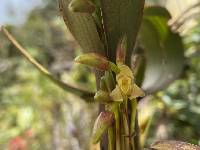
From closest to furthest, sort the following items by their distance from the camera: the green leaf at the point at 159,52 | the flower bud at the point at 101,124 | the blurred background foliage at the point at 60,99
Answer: the flower bud at the point at 101,124 → the green leaf at the point at 159,52 → the blurred background foliage at the point at 60,99

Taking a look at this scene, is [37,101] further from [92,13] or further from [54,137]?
[92,13]

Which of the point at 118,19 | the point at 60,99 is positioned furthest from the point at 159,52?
the point at 60,99

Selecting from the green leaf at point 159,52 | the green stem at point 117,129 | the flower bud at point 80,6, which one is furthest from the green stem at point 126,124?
the green leaf at point 159,52

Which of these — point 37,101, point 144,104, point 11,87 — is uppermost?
point 11,87

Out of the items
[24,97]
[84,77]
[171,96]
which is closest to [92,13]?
[171,96]

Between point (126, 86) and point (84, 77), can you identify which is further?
point (84, 77)

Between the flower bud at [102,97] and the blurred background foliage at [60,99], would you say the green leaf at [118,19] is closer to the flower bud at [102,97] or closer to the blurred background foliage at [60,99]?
the flower bud at [102,97]

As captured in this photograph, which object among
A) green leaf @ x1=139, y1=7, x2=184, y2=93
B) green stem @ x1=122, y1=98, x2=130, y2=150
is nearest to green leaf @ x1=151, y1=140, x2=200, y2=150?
green stem @ x1=122, y1=98, x2=130, y2=150
